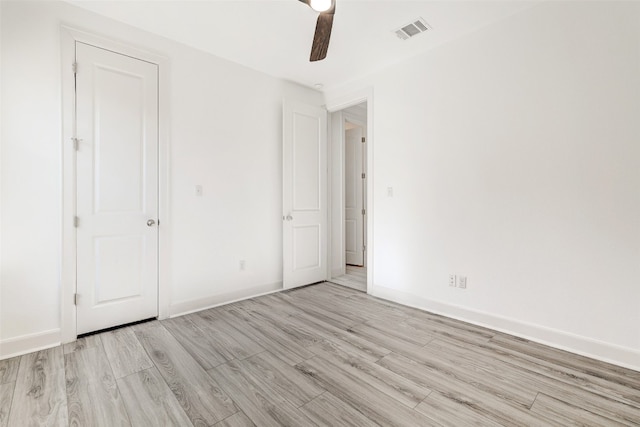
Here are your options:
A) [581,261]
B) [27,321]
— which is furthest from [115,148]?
[581,261]

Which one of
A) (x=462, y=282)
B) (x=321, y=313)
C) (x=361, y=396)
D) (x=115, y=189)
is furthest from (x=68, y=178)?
(x=462, y=282)

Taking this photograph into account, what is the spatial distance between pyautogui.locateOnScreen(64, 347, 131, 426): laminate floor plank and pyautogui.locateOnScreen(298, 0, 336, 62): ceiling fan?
256cm

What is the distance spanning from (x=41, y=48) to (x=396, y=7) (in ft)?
9.30

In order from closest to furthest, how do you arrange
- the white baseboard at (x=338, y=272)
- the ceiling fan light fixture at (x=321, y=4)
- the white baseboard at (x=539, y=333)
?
the ceiling fan light fixture at (x=321, y=4)
the white baseboard at (x=539, y=333)
the white baseboard at (x=338, y=272)

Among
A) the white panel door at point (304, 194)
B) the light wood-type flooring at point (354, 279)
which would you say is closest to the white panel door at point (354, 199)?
the light wood-type flooring at point (354, 279)

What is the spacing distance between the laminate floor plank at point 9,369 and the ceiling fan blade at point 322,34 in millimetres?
3002

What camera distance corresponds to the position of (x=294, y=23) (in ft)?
8.31

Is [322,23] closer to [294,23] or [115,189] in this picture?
[294,23]

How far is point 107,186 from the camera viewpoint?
251 centimetres

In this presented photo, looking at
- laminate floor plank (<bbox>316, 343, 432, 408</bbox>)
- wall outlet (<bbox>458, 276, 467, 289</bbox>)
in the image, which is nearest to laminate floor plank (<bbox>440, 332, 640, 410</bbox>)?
wall outlet (<bbox>458, 276, 467, 289</bbox>)

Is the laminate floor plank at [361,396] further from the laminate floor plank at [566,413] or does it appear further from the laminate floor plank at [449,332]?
the laminate floor plank at [449,332]

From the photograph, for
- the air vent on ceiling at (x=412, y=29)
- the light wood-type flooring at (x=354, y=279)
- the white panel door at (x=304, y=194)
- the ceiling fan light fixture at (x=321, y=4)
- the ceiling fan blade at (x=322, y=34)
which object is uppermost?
the air vent on ceiling at (x=412, y=29)

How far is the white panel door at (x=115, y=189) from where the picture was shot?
7.88 ft

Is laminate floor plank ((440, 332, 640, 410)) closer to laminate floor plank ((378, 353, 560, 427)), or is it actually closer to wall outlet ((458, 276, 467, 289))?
laminate floor plank ((378, 353, 560, 427))
